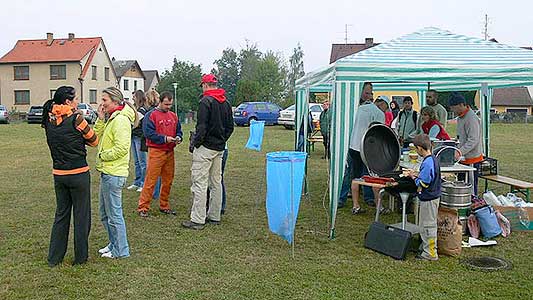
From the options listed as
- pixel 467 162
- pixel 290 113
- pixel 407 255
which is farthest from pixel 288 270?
A: pixel 290 113

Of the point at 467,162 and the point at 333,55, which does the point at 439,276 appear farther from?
the point at 333,55

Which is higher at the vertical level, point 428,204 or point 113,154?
point 113,154

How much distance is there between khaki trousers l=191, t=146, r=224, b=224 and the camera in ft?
20.0

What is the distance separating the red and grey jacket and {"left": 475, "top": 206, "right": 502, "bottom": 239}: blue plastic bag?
3.74m

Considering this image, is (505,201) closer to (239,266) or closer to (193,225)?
(239,266)

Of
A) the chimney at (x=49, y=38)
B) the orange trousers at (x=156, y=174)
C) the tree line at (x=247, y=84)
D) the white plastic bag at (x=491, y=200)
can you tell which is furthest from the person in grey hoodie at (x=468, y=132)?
the chimney at (x=49, y=38)

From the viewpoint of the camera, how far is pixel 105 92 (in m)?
4.98

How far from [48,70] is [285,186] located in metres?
44.5

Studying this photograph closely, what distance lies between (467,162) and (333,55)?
37.5 meters

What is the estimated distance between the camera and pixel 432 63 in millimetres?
5543

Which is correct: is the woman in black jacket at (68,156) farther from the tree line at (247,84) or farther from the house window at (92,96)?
the house window at (92,96)

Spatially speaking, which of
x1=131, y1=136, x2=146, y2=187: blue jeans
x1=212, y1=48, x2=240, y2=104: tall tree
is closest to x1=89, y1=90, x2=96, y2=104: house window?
x1=212, y1=48, x2=240, y2=104: tall tree

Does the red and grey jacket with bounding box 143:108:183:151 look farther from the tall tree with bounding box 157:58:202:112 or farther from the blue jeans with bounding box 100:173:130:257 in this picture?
the tall tree with bounding box 157:58:202:112

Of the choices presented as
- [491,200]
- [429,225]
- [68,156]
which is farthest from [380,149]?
[68,156]
